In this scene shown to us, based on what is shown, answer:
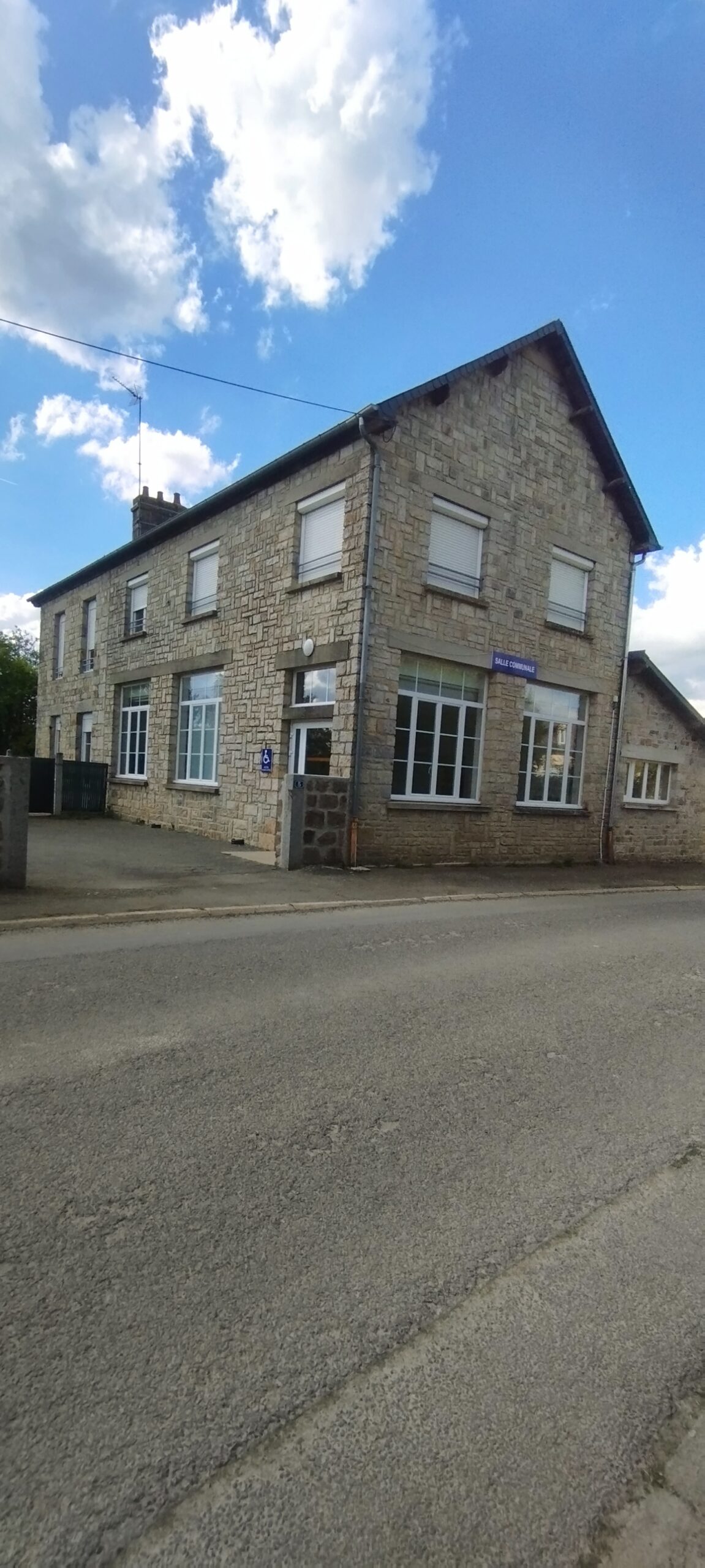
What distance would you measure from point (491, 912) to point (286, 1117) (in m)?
5.90

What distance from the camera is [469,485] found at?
1313 centimetres

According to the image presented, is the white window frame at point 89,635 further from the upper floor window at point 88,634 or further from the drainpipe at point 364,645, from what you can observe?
the drainpipe at point 364,645

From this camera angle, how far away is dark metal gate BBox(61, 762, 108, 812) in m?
19.2

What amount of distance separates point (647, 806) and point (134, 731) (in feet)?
40.8

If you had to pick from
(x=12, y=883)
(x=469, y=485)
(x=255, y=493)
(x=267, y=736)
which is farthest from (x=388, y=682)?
(x=12, y=883)

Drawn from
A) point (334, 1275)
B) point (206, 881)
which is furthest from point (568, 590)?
point (334, 1275)

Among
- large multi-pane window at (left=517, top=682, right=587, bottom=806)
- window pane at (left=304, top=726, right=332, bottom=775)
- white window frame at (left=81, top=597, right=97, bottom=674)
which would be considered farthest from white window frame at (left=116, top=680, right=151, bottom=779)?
large multi-pane window at (left=517, top=682, right=587, bottom=806)

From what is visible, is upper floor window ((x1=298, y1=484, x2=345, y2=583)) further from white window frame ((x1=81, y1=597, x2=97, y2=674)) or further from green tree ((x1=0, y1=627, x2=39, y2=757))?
green tree ((x1=0, y1=627, x2=39, y2=757))

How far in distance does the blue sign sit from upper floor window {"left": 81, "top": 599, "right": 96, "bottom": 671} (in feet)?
41.8

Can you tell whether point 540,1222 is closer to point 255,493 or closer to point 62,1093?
point 62,1093

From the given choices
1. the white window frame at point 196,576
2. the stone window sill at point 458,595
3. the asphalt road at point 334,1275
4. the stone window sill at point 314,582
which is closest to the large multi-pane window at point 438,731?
the stone window sill at point 458,595

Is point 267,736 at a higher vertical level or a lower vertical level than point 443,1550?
higher

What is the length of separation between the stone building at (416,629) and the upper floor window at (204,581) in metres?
0.05

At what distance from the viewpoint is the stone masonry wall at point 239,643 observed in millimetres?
12055
